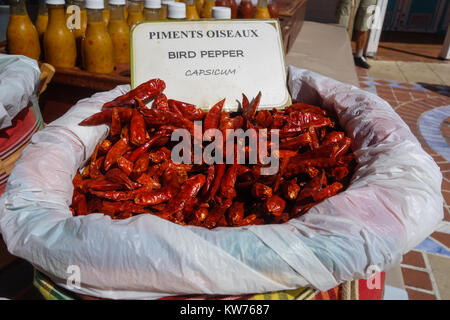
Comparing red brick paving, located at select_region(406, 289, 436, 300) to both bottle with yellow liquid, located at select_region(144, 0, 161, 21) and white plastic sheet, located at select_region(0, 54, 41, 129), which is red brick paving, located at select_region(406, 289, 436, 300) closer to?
white plastic sheet, located at select_region(0, 54, 41, 129)

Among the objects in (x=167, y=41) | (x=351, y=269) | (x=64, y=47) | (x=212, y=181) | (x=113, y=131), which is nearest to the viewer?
A: (x=351, y=269)

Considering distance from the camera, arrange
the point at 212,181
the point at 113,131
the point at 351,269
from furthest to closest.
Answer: the point at 113,131, the point at 212,181, the point at 351,269

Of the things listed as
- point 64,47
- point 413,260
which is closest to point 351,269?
point 413,260

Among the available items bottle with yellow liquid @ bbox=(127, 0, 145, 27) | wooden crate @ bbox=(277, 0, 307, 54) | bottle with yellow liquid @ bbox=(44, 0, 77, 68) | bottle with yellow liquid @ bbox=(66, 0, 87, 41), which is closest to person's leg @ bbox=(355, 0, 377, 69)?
wooden crate @ bbox=(277, 0, 307, 54)

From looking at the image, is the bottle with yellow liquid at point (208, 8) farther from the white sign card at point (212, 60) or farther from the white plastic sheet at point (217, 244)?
the white plastic sheet at point (217, 244)

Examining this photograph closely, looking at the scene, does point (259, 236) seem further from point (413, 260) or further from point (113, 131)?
point (413, 260)

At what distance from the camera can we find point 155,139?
4.07 ft

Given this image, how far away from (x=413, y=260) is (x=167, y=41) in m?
1.49

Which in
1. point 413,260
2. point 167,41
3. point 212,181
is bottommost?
point 413,260

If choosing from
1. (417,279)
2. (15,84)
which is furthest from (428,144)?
(15,84)

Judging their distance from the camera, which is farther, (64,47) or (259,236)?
(64,47)

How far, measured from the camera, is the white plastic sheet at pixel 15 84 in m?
1.19

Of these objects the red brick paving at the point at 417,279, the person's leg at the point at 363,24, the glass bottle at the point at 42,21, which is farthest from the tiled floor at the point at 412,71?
the glass bottle at the point at 42,21

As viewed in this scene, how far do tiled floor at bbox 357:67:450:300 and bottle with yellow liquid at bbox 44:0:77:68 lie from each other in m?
2.02
